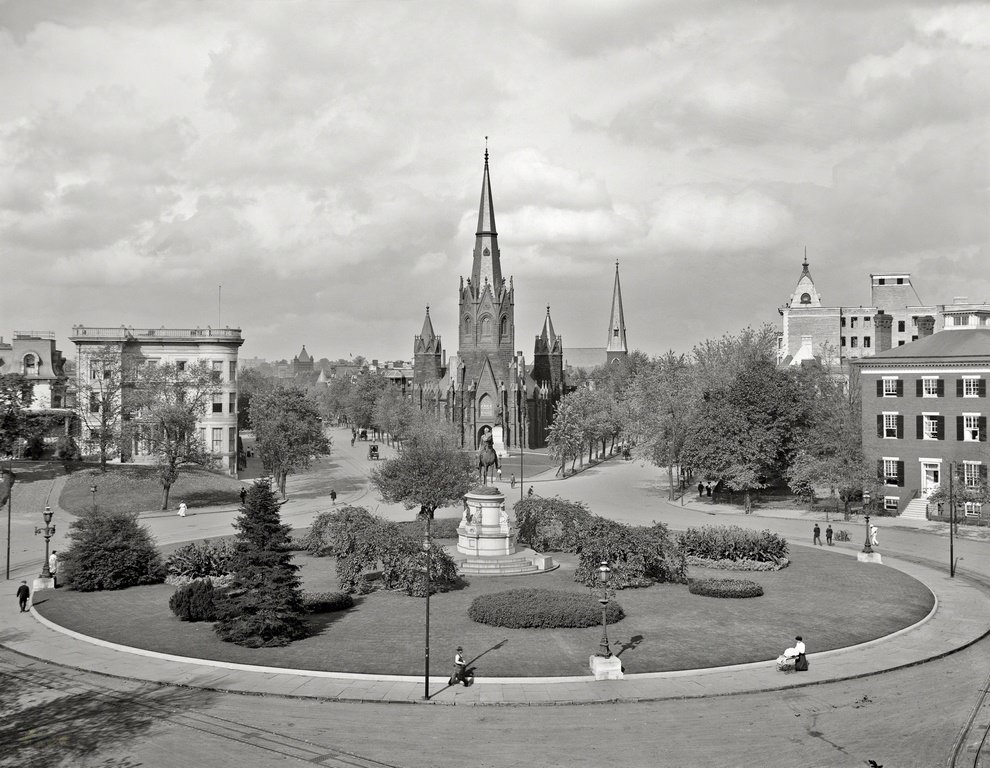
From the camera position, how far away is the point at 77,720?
2155 centimetres

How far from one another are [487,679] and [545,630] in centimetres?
561

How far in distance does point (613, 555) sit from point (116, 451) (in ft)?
159

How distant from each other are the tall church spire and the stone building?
133 feet

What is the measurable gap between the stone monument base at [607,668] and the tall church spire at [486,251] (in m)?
89.0

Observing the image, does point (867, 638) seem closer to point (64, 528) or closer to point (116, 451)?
point (64, 528)

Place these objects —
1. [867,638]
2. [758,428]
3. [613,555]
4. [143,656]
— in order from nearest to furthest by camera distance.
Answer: [143,656]
[867,638]
[613,555]
[758,428]

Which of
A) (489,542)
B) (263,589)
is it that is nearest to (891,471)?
(489,542)

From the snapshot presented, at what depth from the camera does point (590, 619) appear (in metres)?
30.4

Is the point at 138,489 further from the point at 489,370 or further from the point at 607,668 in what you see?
the point at 489,370

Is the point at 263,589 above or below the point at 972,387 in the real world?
below

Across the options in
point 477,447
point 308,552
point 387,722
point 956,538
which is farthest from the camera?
point 477,447

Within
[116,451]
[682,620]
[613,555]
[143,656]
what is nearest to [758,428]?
[613,555]

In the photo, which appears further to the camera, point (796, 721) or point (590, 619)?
point (590, 619)

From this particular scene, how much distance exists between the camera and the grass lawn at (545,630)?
26578 mm
